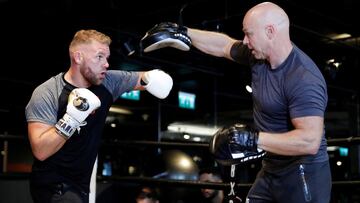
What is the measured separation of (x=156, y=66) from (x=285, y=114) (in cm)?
660

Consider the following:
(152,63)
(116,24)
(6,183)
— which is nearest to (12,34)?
(116,24)

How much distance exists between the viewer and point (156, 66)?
8.86 metres

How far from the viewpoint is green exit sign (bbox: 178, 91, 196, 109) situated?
1023 centimetres

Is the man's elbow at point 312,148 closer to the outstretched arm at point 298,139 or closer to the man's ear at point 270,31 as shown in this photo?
the outstretched arm at point 298,139

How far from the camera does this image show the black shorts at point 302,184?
2.29 meters

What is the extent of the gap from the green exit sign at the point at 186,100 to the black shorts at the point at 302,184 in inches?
308

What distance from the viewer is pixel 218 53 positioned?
9.48ft

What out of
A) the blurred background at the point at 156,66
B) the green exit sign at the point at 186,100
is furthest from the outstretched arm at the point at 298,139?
the green exit sign at the point at 186,100

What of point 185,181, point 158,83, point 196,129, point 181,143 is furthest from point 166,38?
point 196,129

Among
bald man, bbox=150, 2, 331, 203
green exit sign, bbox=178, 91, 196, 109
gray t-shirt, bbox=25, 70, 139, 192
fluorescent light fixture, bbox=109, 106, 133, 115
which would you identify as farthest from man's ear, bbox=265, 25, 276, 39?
green exit sign, bbox=178, 91, 196, 109

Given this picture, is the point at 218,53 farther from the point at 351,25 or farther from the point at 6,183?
the point at 351,25

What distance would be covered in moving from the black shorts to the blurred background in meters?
0.88

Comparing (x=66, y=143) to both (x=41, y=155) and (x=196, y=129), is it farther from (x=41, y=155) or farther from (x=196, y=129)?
(x=196, y=129)

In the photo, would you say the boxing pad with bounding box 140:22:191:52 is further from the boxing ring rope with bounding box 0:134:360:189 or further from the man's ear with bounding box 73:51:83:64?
the boxing ring rope with bounding box 0:134:360:189
